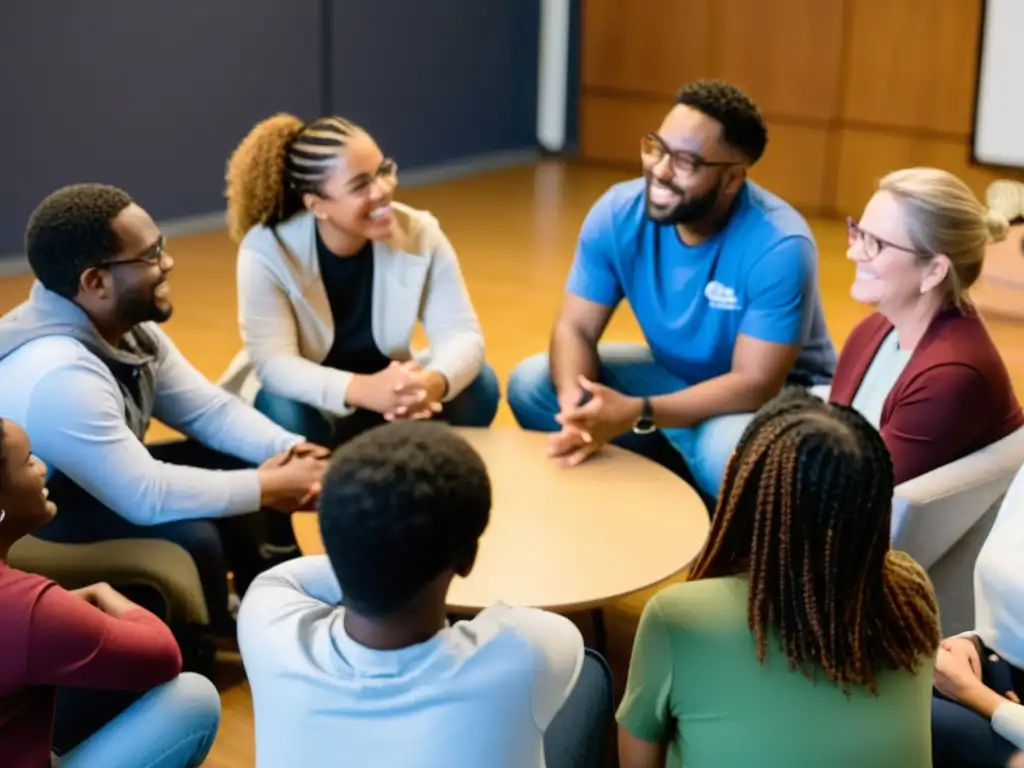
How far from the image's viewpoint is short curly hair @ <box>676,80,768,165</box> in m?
3.06

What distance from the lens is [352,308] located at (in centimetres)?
322

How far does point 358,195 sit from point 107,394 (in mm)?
844

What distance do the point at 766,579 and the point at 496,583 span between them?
72 cm

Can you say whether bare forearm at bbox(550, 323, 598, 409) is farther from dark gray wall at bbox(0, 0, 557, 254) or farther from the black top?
dark gray wall at bbox(0, 0, 557, 254)

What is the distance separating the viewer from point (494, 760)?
1.49 meters

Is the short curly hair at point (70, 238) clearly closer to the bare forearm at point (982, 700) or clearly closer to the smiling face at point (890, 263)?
the smiling face at point (890, 263)

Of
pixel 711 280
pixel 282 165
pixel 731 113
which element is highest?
pixel 731 113

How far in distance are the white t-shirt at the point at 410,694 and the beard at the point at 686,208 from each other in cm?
169

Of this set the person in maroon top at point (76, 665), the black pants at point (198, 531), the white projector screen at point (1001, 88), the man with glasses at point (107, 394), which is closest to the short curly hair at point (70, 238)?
the man with glasses at point (107, 394)

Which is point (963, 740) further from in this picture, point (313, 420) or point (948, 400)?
point (313, 420)

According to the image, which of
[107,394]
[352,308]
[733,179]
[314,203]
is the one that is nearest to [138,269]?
[107,394]

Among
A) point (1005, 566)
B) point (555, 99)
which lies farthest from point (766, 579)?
point (555, 99)

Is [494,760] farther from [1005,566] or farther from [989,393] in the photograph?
[989,393]

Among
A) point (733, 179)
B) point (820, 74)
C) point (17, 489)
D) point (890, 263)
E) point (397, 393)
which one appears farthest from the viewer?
point (820, 74)
